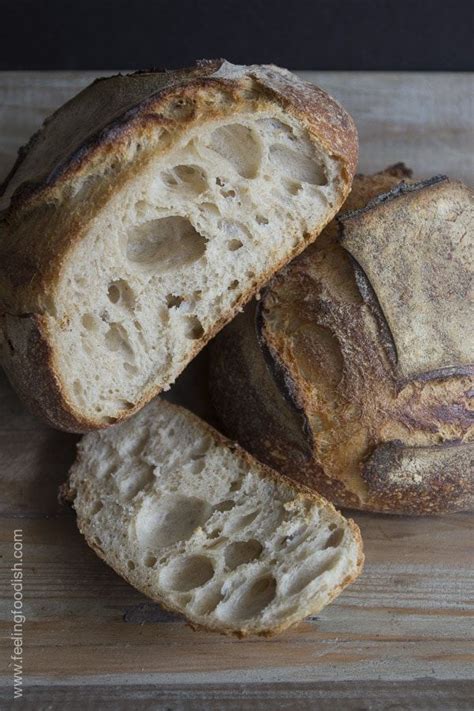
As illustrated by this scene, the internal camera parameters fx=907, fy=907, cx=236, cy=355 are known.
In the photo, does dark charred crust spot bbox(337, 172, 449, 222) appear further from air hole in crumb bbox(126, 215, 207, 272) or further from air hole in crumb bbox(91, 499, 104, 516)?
air hole in crumb bbox(91, 499, 104, 516)

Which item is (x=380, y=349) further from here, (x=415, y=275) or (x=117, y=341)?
(x=117, y=341)

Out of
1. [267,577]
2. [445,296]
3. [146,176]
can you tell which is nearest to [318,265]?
[445,296]

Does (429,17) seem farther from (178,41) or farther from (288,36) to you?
(178,41)

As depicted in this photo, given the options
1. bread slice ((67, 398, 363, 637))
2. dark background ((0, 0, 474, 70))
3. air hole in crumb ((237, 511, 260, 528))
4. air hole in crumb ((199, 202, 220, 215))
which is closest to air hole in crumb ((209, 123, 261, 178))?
air hole in crumb ((199, 202, 220, 215))

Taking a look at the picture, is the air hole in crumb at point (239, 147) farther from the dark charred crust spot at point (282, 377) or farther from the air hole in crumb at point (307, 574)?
the air hole in crumb at point (307, 574)

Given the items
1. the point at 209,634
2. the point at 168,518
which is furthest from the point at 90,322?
the point at 209,634

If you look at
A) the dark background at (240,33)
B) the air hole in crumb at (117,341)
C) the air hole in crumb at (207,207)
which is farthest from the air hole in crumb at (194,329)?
the dark background at (240,33)
